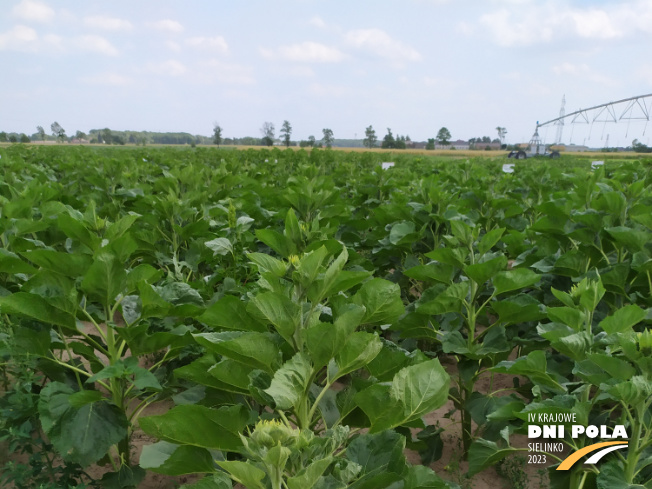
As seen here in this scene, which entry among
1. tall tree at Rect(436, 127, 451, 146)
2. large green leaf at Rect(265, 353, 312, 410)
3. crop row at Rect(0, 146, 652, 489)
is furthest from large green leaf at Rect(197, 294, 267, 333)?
tall tree at Rect(436, 127, 451, 146)

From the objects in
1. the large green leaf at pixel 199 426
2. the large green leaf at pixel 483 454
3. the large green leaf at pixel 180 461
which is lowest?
the large green leaf at pixel 483 454

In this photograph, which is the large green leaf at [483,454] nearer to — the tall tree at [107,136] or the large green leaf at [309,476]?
A: the large green leaf at [309,476]

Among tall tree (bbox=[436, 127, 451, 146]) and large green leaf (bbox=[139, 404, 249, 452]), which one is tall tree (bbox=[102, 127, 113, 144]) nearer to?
tall tree (bbox=[436, 127, 451, 146])

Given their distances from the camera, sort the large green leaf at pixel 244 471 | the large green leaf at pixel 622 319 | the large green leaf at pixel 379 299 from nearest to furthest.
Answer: the large green leaf at pixel 244 471
the large green leaf at pixel 379 299
the large green leaf at pixel 622 319

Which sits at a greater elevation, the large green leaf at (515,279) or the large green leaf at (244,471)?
the large green leaf at (515,279)

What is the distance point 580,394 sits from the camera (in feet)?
6.70

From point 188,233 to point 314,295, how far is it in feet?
8.03

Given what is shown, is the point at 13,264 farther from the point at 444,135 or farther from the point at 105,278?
the point at 444,135

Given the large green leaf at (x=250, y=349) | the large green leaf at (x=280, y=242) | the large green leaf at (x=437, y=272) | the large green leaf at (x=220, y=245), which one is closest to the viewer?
the large green leaf at (x=250, y=349)

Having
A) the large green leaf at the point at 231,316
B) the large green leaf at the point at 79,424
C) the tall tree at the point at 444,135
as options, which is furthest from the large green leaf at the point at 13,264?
the tall tree at the point at 444,135

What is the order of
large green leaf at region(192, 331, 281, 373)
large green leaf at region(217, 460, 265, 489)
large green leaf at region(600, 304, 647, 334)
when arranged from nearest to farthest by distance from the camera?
large green leaf at region(217, 460, 265, 489), large green leaf at region(192, 331, 281, 373), large green leaf at region(600, 304, 647, 334)

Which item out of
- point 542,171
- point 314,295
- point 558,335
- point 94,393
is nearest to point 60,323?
point 94,393

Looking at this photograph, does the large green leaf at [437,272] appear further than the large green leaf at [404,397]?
Yes

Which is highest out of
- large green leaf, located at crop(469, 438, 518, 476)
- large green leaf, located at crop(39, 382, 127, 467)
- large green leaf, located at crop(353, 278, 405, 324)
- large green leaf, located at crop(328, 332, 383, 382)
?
large green leaf, located at crop(353, 278, 405, 324)
